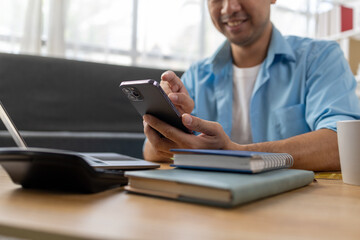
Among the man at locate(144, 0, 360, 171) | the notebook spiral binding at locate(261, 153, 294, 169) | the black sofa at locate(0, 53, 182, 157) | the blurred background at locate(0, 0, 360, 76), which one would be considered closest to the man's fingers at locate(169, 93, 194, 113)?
the man at locate(144, 0, 360, 171)

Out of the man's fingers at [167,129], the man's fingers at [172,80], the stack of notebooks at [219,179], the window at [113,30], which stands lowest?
the stack of notebooks at [219,179]

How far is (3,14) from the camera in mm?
2588

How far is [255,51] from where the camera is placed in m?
1.46

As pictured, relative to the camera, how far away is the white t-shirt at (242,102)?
137cm

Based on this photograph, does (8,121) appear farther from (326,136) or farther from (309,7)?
(309,7)

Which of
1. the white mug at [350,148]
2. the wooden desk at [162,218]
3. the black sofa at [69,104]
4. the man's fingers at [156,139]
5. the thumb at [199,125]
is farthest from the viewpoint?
the black sofa at [69,104]

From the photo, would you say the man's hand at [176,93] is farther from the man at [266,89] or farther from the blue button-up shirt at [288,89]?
the blue button-up shirt at [288,89]

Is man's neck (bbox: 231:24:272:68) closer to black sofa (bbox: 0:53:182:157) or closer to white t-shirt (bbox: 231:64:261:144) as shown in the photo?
white t-shirt (bbox: 231:64:261:144)

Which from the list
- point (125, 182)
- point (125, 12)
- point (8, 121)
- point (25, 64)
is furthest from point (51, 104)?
point (125, 12)

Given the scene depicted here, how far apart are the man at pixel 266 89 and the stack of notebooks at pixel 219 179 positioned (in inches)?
13.6

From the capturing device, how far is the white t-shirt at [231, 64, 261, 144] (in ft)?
4.49

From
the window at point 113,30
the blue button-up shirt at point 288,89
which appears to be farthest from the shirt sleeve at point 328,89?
the window at point 113,30

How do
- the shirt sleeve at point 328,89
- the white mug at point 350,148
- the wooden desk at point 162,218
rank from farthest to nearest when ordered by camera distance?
the shirt sleeve at point 328,89 < the white mug at point 350,148 < the wooden desk at point 162,218

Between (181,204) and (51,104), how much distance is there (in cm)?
135
